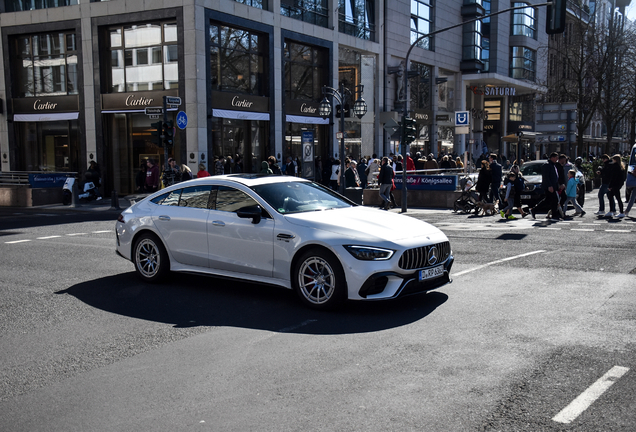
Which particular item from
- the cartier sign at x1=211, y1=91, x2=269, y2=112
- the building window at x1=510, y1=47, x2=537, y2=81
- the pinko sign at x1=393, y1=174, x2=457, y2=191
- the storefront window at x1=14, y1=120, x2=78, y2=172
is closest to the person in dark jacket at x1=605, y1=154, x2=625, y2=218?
the pinko sign at x1=393, y1=174, x2=457, y2=191

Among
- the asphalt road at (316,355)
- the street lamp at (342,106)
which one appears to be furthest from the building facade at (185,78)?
the asphalt road at (316,355)

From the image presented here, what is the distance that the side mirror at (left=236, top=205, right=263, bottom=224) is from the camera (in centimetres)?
757

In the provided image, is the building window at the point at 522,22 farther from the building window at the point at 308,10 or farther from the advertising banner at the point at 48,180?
the advertising banner at the point at 48,180

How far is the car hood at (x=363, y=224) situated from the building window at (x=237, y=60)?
2317 cm

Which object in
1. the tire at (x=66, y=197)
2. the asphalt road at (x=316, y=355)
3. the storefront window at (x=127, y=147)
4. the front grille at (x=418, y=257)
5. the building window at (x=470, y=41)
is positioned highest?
the building window at (x=470, y=41)

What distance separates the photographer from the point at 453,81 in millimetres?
51000

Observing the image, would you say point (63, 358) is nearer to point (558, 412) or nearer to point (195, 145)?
point (558, 412)

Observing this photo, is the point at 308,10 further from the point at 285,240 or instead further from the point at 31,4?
the point at 285,240

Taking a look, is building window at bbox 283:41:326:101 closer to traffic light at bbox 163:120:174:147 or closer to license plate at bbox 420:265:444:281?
traffic light at bbox 163:120:174:147

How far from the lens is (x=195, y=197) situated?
8477mm

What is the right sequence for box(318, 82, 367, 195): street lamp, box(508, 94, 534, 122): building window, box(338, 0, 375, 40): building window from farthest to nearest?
1. box(508, 94, 534, 122): building window
2. box(338, 0, 375, 40): building window
3. box(318, 82, 367, 195): street lamp

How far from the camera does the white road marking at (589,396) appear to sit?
406 centimetres

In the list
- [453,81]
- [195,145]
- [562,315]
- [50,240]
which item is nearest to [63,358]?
[562,315]

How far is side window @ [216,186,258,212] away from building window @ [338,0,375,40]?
30.8 m
